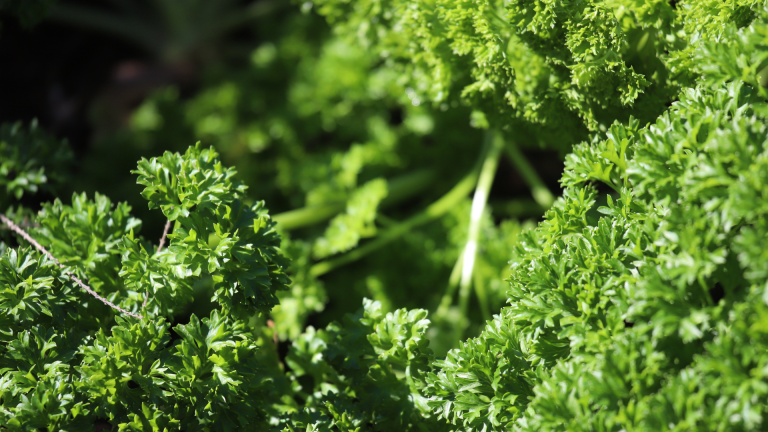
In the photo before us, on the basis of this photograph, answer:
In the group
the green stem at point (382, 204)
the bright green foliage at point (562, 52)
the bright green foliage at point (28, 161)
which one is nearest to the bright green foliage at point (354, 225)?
the green stem at point (382, 204)

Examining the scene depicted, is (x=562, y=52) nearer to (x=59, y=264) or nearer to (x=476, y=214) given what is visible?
(x=476, y=214)

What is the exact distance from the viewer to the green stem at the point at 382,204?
5.84 ft

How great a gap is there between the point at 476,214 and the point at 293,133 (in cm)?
89

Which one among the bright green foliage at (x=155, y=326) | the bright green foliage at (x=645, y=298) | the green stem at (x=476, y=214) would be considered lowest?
the bright green foliage at (x=645, y=298)

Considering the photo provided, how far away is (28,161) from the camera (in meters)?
1.40

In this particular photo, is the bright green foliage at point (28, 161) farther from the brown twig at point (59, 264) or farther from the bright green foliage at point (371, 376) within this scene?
the bright green foliage at point (371, 376)

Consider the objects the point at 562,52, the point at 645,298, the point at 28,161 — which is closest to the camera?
the point at 645,298

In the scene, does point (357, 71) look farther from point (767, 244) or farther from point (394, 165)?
point (767, 244)

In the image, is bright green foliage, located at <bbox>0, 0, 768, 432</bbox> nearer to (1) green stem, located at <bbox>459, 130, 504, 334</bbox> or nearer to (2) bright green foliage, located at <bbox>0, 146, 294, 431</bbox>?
(2) bright green foliage, located at <bbox>0, 146, 294, 431</bbox>

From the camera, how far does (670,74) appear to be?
3.70 ft

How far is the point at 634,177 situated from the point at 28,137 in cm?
151

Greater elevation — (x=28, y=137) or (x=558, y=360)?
(x=28, y=137)

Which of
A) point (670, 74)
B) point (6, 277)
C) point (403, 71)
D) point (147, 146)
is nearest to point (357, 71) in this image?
point (403, 71)

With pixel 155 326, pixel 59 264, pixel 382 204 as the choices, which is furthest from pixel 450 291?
pixel 59 264
